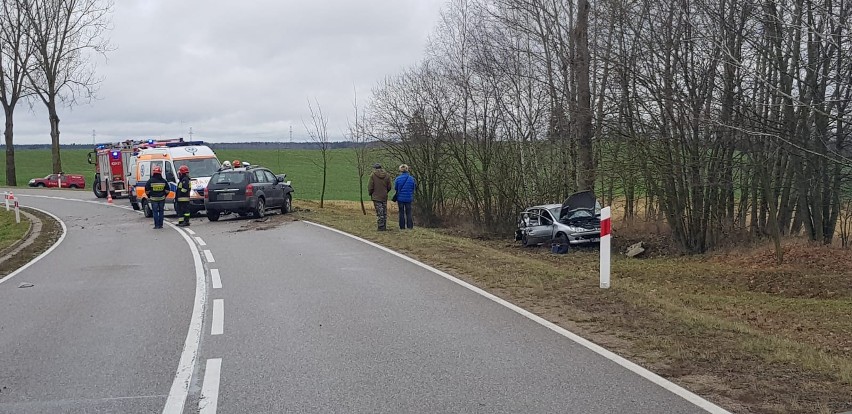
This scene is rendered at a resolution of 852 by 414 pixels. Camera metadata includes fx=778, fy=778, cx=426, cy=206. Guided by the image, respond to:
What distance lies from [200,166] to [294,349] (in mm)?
21902

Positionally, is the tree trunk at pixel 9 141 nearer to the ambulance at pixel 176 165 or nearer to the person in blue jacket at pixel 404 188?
the ambulance at pixel 176 165

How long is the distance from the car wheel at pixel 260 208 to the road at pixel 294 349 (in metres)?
11.0

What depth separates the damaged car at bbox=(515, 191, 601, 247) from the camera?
20.6m

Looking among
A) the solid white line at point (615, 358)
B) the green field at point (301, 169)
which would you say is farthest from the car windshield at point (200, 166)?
the solid white line at point (615, 358)

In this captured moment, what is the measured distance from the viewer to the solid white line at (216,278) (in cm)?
1130

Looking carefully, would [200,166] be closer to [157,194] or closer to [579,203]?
[157,194]

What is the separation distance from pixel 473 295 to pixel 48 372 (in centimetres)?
519

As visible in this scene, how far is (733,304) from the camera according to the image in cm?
1151

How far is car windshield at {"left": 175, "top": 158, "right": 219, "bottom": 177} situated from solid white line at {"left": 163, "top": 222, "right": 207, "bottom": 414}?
16156 millimetres

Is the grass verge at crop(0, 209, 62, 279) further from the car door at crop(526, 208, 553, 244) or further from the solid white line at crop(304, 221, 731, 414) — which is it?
the car door at crop(526, 208, 553, 244)

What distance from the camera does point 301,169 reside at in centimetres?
8450

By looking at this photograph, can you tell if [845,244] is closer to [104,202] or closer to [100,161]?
[104,202]

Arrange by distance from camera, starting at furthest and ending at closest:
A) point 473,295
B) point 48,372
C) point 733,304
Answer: point 733,304 < point 473,295 < point 48,372

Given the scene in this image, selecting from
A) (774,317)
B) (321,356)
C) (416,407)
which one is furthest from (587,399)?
(774,317)
